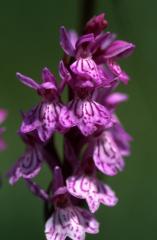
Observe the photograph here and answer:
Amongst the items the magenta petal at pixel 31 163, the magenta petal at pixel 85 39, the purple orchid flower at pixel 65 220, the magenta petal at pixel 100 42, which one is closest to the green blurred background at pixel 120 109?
the magenta petal at pixel 100 42

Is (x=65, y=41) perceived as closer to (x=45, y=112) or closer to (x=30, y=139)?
(x=45, y=112)

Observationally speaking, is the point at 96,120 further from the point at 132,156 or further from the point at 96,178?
the point at 132,156

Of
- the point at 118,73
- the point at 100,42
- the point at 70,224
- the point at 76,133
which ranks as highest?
the point at 100,42

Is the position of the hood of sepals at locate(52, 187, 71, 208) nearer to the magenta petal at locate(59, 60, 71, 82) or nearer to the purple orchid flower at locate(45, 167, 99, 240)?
the purple orchid flower at locate(45, 167, 99, 240)

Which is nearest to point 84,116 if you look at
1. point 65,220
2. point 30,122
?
point 30,122

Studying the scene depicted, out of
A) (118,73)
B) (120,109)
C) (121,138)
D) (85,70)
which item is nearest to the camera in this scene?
(85,70)

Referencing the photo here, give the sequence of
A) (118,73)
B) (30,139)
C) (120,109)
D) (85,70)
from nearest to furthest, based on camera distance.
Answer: (85,70) < (118,73) < (30,139) < (120,109)

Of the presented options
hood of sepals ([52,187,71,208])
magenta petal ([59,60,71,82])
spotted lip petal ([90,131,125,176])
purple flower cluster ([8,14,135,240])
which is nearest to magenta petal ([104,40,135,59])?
purple flower cluster ([8,14,135,240])
